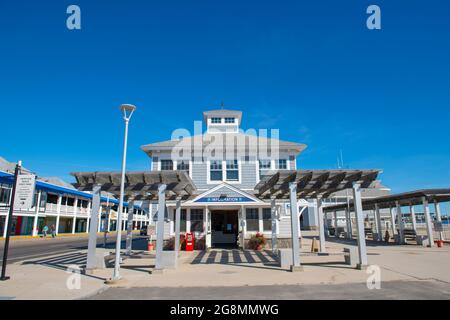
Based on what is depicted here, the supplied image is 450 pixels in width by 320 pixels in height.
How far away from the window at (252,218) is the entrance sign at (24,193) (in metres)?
12.5

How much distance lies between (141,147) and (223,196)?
6.71 m

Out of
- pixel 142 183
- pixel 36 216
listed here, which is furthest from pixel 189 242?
pixel 36 216

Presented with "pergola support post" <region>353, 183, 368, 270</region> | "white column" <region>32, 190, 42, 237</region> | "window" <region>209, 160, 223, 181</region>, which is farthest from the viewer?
"white column" <region>32, 190, 42, 237</region>

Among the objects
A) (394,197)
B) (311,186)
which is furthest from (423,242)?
(311,186)

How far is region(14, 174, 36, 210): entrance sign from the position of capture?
31.1 ft

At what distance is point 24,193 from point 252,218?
42.4 feet

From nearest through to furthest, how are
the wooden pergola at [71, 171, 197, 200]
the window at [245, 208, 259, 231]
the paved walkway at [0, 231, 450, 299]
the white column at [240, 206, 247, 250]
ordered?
1. the paved walkway at [0, 231, 450, 299]
2. the wooden pergola at [71, 171, 197, 200]
3. the white column at [240, 206, 247, 250]
4. the window at [245, 208, 259, 231]

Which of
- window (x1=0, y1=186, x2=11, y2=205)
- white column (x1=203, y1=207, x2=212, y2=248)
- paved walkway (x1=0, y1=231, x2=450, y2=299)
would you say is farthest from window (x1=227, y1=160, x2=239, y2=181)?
window (x1=0, y1=186, x2=11, y2=205)

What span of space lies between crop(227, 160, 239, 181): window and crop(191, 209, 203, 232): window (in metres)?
2.98

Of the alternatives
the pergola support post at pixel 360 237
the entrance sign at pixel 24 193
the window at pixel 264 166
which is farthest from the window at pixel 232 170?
the entrance sign at pixel 24 193

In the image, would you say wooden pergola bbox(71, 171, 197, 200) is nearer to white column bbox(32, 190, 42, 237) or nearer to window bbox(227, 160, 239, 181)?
window bbox(227, 160, 239, 181)
